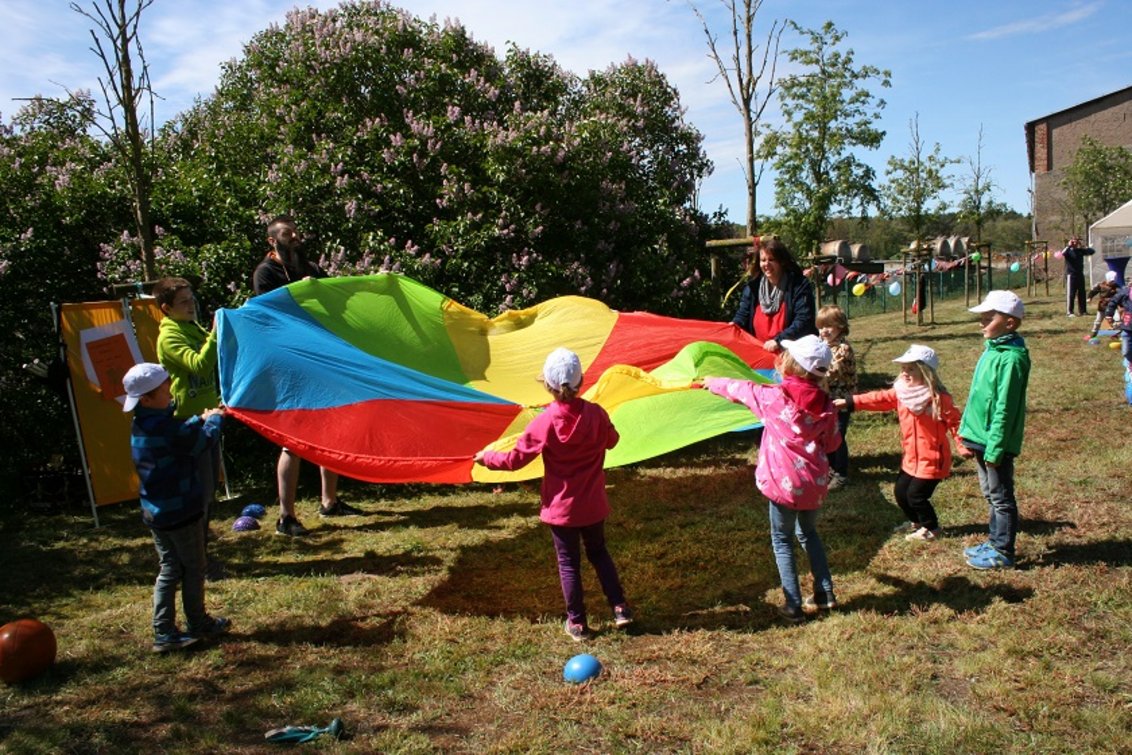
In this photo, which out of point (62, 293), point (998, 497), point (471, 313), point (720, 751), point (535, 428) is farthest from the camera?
point (62, 293)

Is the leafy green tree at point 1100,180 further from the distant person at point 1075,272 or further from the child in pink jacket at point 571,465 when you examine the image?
the child in pink jacket at point 571,465

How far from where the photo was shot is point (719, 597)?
4.71 meters

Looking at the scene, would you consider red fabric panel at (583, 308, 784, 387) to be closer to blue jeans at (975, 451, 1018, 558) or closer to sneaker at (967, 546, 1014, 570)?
blue jeans at (975, 451, 1018, 558)

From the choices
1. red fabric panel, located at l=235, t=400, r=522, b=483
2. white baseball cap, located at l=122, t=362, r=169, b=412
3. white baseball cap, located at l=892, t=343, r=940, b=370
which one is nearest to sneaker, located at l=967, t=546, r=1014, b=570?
white baseball cap, located at l=892, t=343, r=940, b=370

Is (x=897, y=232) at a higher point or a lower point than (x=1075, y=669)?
higher

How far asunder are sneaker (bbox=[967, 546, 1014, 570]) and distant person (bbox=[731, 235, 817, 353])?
5.94ft

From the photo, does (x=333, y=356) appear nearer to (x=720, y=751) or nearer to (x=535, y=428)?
(x=535, y=428)

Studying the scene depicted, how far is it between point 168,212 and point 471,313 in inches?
158

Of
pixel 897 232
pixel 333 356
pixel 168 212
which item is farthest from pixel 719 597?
pixel 897 232

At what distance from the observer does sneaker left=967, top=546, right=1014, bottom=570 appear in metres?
4.75

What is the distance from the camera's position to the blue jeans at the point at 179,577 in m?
4.25

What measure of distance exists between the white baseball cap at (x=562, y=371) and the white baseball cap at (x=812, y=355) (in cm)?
109

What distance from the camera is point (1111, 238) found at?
24.0 metres

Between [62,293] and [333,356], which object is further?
[62,293]
